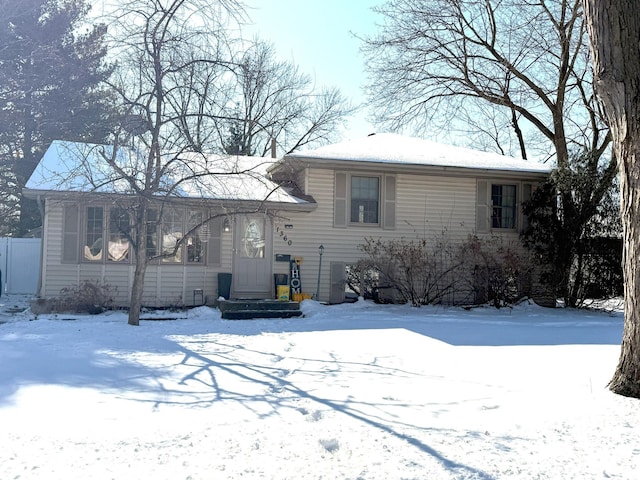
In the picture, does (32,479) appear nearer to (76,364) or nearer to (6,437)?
(6,437)

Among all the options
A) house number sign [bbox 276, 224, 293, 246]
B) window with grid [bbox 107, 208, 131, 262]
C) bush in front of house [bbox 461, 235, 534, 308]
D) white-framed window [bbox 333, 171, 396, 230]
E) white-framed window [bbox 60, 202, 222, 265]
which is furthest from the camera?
white-framed window [bbox 333, 171, 396, 230]

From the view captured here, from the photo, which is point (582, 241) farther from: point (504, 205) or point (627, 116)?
point (627, 116)

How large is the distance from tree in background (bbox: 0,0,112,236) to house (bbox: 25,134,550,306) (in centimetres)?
811

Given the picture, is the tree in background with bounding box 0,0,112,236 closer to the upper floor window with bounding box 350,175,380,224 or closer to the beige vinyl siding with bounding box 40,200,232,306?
the beige vinyl siding with bounding box 40,200,232,306

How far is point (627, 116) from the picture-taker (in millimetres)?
6504

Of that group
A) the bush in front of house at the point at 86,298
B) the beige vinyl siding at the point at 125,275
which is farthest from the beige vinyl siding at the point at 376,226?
the bush in front of house at the point at 86,298

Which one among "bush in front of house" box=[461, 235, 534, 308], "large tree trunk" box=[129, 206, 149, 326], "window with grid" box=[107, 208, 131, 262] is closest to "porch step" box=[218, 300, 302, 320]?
"large tree trunk" box=[129, 206, 149, 326]

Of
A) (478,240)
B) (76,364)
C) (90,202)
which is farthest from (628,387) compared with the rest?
(90,202)

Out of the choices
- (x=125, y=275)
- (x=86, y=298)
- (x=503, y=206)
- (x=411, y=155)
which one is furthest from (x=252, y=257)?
(x=503, y=206)

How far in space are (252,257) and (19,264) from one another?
29.9 ft

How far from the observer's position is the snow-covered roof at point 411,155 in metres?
15.9

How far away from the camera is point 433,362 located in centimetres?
839

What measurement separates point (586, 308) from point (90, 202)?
12613 millimetres

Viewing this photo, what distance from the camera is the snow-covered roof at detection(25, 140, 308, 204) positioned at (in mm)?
11305
